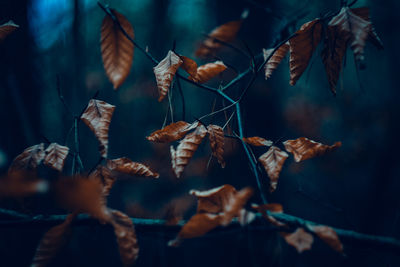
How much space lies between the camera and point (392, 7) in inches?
111

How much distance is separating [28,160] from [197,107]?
2.56 meters

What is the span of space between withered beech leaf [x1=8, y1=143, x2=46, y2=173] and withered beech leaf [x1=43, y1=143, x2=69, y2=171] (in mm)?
18

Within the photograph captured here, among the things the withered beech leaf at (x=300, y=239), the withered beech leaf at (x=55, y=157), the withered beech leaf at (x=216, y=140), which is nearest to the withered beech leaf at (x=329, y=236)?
the withered beech leaf at (x=300, y=239)

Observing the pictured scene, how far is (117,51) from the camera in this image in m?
0.72

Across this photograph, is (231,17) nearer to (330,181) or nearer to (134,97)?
(134,97)

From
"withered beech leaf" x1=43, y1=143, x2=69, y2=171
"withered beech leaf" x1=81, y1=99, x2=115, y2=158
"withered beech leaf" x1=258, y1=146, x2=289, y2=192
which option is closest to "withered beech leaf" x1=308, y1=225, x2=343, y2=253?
"withered beech leaf" x1=258, y1=146, x2=289, y2=192

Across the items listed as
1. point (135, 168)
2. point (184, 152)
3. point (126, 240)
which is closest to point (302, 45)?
point (184, 152)

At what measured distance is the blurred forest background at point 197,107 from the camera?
1.61 metres

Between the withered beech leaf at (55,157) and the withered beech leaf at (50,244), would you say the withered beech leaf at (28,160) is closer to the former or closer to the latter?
the withered beech leaf at (55,157)

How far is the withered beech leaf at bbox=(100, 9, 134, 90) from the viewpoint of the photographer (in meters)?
0.71

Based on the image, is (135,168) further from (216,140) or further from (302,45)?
(302,45)

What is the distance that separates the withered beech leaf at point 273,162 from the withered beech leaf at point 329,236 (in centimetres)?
13

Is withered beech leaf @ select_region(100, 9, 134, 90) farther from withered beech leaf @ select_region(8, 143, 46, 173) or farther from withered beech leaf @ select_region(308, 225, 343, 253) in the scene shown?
withered beech leaf @ select_region(308, 225, 343, 253)

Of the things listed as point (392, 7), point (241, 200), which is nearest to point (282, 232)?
point (241, 200)
